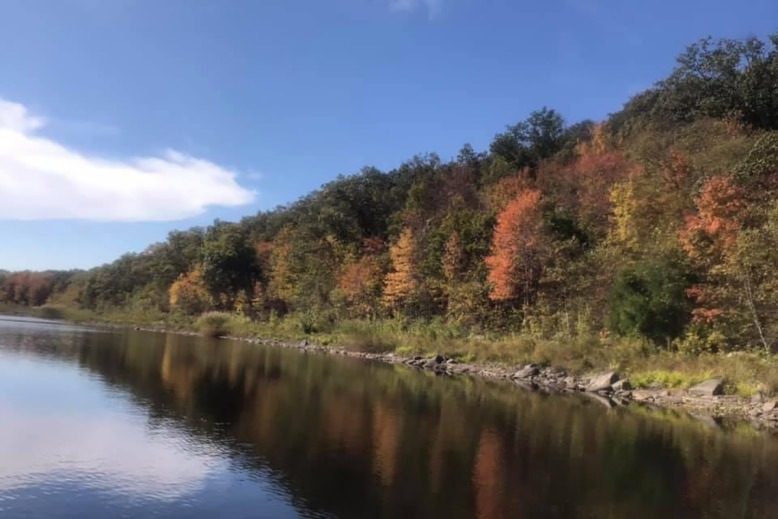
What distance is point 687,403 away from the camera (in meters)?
28.1

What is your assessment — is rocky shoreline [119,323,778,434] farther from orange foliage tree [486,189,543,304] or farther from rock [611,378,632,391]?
orange foliage tree [486,189,543,304]

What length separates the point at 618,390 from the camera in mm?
31469

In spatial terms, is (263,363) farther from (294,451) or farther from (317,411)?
(294,451)

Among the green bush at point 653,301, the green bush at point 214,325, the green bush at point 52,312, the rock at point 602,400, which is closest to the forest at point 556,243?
the green bush at point 653,301

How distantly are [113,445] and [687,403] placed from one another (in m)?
23.4

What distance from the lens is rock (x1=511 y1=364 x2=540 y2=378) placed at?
122 feet

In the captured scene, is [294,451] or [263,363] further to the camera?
[263,363]

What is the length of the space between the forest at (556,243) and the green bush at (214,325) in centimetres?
246

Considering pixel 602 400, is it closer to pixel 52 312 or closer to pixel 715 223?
pixel 715 223

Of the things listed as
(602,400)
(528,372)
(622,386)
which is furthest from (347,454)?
(528,372)

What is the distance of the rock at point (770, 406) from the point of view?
24.9 meters

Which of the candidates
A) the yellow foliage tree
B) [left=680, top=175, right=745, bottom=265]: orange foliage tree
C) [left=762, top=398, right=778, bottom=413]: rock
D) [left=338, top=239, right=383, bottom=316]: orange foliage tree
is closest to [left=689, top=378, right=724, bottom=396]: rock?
[left=762, top=398, right=778, bottom=413]: rock

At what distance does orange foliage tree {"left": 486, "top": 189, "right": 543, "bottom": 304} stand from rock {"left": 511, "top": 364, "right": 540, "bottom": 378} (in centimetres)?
857

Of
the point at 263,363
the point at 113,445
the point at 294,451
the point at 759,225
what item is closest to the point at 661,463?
the point at 294,451
